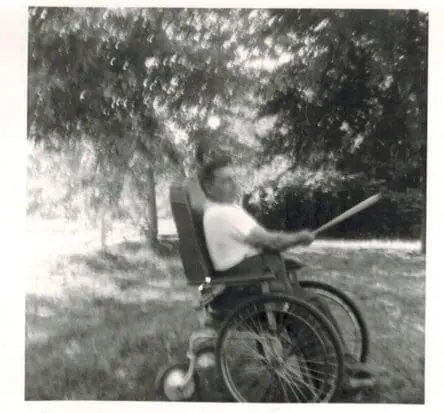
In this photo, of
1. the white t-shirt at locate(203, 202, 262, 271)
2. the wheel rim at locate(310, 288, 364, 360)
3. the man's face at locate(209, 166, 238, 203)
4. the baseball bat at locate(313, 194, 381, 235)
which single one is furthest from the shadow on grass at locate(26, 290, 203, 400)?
the baseball bat at locate(313, 194, 381, 235)

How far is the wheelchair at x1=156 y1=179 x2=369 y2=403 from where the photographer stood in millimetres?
2893

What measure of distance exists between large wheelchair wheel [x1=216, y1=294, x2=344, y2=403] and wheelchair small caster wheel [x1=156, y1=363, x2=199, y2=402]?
0.62 ft

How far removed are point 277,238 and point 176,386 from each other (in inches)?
36.2

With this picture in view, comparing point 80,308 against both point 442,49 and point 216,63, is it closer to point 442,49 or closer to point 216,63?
point 216,63

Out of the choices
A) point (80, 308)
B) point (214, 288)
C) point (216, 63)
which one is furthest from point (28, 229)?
point (216, 63)

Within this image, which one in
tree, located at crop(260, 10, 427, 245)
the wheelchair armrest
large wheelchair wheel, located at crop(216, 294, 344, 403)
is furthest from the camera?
tree, located at crop(260, 10, 427, 245)

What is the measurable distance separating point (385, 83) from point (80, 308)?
6.39ft

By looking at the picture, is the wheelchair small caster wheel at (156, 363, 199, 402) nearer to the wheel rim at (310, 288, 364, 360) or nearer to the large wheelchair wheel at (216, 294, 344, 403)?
the large wheelchair wheel at (216, 294, 344, 403)

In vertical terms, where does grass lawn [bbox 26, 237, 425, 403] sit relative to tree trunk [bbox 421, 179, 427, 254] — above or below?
below

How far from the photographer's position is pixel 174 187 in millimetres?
3104

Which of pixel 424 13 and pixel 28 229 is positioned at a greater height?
pixel 424 13

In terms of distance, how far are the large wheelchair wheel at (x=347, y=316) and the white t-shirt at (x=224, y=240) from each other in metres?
0.34

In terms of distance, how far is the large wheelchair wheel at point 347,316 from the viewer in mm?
3074

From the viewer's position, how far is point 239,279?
3.00 m
